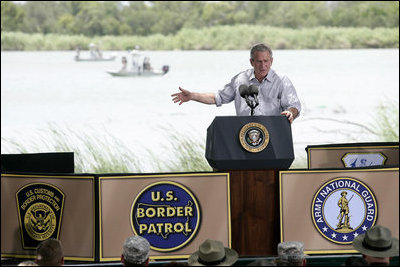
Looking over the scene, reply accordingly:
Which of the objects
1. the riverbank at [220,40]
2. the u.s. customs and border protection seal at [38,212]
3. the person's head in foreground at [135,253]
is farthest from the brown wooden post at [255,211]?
the riverbank at [220,40]

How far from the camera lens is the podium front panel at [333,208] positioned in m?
4.57

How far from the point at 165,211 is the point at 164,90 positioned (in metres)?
18.2

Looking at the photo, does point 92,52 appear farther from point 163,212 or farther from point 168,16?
point 163,212

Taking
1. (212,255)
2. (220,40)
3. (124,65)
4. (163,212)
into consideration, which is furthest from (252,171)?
(220,40)

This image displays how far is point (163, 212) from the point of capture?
14.8 feet

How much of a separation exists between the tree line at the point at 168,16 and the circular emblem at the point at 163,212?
19.2 metres

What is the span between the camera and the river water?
20.9m

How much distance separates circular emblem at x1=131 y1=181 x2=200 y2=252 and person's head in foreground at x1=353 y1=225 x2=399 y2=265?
3.80ft

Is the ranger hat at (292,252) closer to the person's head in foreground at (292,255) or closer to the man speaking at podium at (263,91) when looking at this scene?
the person's head in foreground at (292,255)

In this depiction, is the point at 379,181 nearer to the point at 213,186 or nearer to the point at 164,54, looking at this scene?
the point at 213,186

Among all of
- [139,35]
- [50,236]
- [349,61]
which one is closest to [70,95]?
[139,35]

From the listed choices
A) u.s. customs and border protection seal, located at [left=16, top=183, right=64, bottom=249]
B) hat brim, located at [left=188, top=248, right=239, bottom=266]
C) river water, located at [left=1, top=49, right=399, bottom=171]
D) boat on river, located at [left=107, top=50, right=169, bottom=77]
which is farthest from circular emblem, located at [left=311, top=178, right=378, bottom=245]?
boat on river, located at [left=107, top=50, right=169, bottom=77]

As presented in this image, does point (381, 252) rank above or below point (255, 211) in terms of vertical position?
below

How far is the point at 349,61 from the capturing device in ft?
76.8
